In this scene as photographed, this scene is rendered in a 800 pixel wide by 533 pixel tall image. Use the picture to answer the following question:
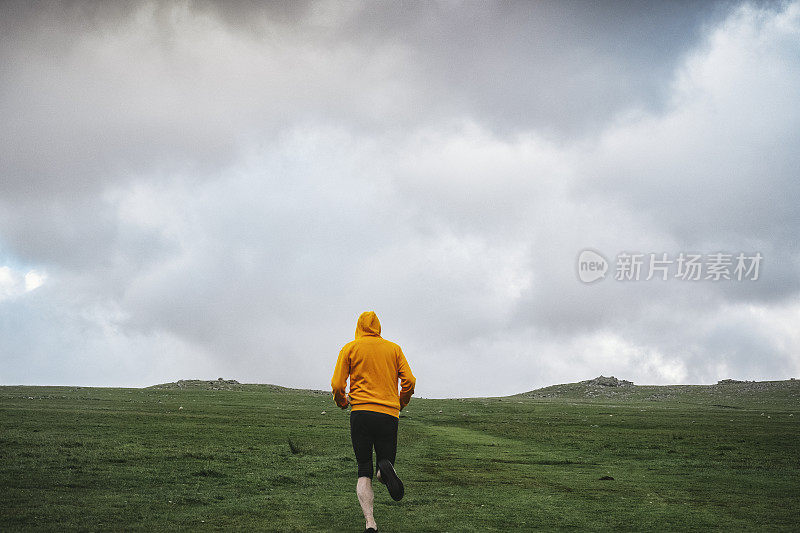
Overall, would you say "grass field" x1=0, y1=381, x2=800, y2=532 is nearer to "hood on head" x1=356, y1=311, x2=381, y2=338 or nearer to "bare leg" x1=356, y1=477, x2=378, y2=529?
"bare leg" x1=356, y1=477, x2=378, y2=529

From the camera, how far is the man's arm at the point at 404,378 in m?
10.6

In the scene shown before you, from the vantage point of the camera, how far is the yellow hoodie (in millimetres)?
10234

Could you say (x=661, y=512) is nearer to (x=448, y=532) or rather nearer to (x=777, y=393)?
(x=448, y=532)

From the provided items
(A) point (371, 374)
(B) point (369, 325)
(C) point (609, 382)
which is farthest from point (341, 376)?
(C) point (609, 382)

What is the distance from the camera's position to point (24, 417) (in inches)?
1220

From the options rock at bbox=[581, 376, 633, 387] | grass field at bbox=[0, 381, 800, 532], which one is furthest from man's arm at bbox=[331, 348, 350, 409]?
rock at bbox=[581, 376, 633, 387]

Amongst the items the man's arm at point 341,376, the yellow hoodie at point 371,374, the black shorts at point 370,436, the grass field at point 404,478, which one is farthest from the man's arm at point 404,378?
the grass field at point 404,478

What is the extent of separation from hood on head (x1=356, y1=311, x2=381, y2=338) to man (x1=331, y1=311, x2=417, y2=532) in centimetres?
16

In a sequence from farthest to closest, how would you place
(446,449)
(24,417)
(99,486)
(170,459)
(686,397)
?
(686,397)
(24,417)
(446,449)
(170,459)
(99,486)

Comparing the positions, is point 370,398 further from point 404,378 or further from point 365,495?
point 365,495

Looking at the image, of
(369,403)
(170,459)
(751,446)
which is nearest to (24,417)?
(170,459)

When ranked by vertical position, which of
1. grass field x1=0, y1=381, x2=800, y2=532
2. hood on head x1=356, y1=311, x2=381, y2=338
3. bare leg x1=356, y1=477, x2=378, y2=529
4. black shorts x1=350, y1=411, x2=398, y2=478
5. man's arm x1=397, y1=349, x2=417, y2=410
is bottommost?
grass field x1=0, y1=381, x2=800, y2=532

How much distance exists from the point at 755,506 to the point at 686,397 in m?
87.9

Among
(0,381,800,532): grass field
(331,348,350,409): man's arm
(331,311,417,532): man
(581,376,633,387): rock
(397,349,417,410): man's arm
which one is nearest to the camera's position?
(331,311,417,532): man
